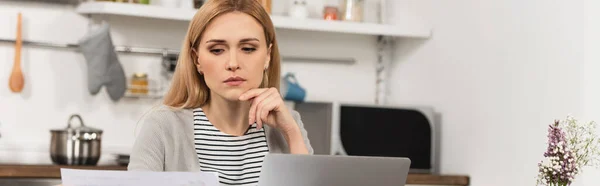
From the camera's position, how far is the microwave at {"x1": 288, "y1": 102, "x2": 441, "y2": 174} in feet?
11.8

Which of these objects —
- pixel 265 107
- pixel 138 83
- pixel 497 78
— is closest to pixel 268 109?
pixel 265 107

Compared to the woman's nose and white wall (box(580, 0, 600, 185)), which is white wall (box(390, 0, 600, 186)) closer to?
white wall (box(580, 0, 600, 185))

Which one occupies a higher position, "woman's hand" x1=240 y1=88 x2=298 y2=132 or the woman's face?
the woman's face

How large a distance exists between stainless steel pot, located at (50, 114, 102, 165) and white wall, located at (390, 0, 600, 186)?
1.38 meters

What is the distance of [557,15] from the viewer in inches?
113

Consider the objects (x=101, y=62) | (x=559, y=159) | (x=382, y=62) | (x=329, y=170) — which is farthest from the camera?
→ (x=382, y=62)

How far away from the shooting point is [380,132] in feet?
11.9

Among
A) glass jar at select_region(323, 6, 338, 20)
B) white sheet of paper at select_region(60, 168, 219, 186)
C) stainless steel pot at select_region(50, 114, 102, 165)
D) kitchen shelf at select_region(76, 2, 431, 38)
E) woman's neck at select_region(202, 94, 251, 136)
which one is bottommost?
stainless steel pot at select_region(50, 114, 102, 165)

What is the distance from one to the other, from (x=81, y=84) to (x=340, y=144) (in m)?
1.07

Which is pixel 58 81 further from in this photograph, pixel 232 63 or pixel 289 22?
pixel 232 63

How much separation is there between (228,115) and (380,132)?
1.90 m

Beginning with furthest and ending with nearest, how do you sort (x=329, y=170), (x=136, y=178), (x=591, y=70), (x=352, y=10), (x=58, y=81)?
(x=352, y=10)
(x=58, y=81)
(x=591, y=70)
(x=329, y=170)
(x=136, y=178)

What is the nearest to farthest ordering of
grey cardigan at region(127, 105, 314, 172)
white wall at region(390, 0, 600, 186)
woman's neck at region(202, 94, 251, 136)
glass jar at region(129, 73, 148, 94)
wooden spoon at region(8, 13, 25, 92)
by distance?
grey cardigan at region(127, 105, 314, 172) < woman's neck at region(202, 94, 251, 136) < white wall at region(390, 0, 600, 186) < wooden spoon at region(8, 13, 25, 92) < glass jar at region(129, 73, 148, 94)

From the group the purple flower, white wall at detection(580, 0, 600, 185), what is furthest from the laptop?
white wall at detection(580, 0, 600, 185)
